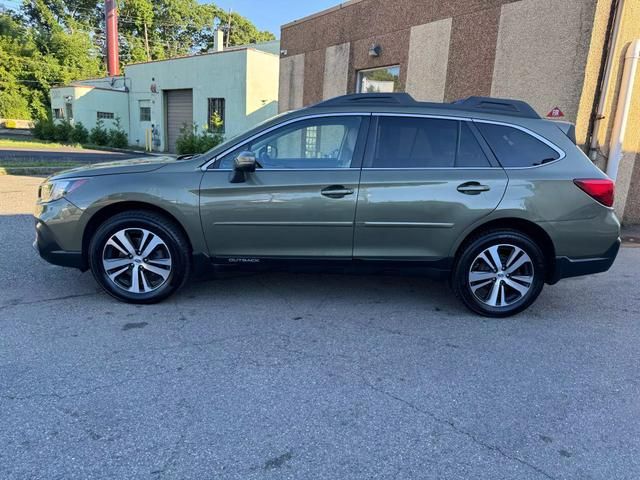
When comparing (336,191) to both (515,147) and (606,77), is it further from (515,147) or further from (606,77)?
(606,77)

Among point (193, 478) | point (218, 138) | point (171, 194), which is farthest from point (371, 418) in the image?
point (218, 138)

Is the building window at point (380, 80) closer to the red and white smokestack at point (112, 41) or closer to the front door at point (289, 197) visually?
the front door at point (289, 197)

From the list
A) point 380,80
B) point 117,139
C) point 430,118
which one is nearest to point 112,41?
point 117,139

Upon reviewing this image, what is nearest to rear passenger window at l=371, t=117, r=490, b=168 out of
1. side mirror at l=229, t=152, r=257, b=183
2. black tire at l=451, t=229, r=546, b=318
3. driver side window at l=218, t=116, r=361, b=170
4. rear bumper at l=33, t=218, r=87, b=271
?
driver side window at l=218, t=116, r=361, b=170

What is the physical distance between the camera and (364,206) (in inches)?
154

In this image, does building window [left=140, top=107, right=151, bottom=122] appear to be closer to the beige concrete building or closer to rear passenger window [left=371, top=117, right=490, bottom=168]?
the beige concrete building

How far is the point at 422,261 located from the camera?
4066mm

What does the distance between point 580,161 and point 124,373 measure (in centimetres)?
404

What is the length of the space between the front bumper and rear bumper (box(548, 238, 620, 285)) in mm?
4255

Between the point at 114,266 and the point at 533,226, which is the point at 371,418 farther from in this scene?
the point at 114,266

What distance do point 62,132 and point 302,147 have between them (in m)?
31.5

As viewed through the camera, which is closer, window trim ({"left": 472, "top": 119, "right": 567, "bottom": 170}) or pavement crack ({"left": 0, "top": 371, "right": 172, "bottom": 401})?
pavement crack ({"left": 0, "top": 371, "right": 172, "bottom": 401})

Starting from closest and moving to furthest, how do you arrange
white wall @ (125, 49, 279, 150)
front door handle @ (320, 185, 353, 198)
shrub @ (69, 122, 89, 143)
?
front door handle @ (320, 185, 353, 198) → white wall @ (125, 49, 279, 150) → shrub @ (69, 122, 89, 143)

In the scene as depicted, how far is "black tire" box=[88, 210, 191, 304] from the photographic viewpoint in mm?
3959
